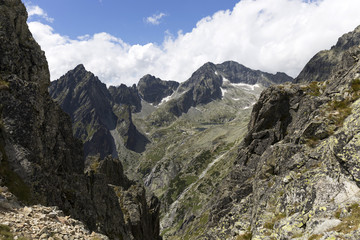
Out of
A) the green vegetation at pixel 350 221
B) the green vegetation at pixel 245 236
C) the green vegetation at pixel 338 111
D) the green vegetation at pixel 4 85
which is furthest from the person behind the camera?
the green vegetation at pixel 338 111

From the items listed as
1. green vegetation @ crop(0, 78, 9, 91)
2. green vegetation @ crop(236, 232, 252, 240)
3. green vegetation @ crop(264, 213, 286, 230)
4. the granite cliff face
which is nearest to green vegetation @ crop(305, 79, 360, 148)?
green vegetation @ crop(264, 213, 286, 230)

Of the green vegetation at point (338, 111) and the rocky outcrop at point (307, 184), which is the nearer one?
the rocky outcrop at point (307, 184)

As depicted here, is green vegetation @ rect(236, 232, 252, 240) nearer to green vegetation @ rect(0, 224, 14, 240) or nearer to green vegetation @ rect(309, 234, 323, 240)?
green vegetation @ rect(309, 234, 323, 240)

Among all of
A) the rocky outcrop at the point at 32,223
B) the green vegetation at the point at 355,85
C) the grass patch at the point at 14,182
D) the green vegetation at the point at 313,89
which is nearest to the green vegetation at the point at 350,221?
the rocky outcrop at the point at 32,223

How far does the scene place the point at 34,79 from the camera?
36.3 meters

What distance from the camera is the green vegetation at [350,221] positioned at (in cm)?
1589

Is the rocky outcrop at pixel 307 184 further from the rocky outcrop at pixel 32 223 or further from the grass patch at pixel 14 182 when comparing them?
the grass patch at pixel 14 182

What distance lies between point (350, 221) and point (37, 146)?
3248 cm

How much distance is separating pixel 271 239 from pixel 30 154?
2741cm

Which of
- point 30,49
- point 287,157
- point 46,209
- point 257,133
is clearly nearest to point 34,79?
point 30,49

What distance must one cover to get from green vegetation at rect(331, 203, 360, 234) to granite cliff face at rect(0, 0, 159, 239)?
2691 cm

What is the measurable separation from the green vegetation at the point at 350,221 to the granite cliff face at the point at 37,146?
2691 cm

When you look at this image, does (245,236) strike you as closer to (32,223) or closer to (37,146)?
(32,223)

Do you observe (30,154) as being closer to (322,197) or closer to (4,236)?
(4,236)
